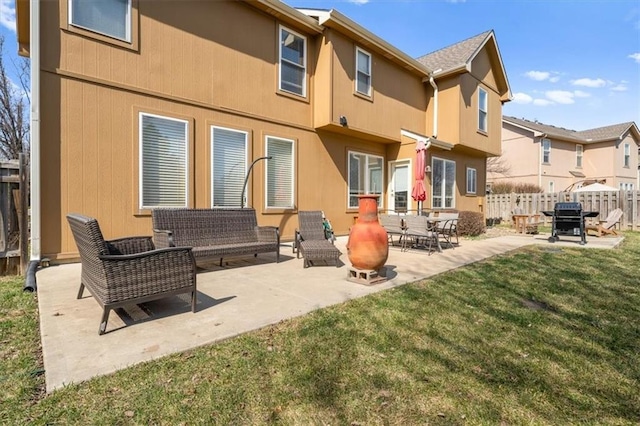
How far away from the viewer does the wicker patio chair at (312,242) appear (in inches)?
237

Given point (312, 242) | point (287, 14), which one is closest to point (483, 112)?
point (287, 14)

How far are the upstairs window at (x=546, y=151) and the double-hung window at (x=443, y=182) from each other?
15.0m

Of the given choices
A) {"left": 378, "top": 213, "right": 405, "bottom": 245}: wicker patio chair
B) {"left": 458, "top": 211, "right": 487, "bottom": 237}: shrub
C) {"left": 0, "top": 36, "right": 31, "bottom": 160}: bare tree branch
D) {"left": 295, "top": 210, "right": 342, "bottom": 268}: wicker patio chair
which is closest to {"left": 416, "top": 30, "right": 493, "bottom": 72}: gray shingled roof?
{"left": 458, "top": 211, "right": 487, "bottom": 237}: shrub

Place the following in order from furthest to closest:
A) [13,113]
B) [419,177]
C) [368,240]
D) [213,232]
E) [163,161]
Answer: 1. [13,113]
2. [419,177]
3. [163,161]
4. [213,232]
5. [368,240]

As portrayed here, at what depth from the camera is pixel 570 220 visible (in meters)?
9.48

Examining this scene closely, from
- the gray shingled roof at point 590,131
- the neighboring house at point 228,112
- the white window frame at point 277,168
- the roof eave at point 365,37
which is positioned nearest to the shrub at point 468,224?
the neighboring house at point 228,112

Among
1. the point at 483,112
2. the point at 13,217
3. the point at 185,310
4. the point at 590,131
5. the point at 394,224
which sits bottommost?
the point at 185,310

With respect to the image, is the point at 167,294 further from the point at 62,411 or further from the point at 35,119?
the point at 35,119

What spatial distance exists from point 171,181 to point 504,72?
1440cm

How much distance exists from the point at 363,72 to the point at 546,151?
66.2 feet

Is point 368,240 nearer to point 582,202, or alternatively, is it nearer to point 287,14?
point 287,14

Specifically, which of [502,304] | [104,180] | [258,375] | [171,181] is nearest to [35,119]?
[104,180]

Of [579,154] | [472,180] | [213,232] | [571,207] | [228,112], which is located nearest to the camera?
[213,232]

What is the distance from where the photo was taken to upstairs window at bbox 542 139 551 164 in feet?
77.4
